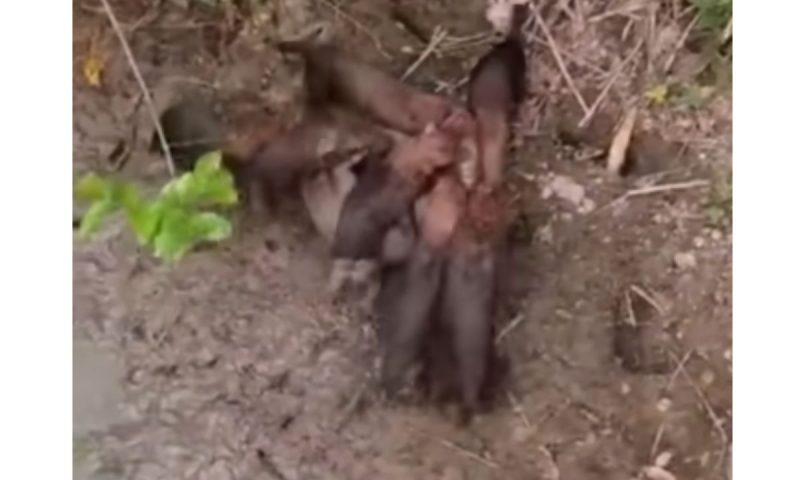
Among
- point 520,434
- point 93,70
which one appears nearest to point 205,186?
point 93,70

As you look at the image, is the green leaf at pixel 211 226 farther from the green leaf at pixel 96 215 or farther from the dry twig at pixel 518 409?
the dry twig at pixel 518 409

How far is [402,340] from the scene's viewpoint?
126 centimetres

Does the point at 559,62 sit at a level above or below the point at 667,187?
above

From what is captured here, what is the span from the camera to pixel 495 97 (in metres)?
1.27

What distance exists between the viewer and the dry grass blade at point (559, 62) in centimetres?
127

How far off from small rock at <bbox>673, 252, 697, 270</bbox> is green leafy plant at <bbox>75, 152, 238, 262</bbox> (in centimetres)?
45

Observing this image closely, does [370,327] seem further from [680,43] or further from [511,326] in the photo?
[680,43]

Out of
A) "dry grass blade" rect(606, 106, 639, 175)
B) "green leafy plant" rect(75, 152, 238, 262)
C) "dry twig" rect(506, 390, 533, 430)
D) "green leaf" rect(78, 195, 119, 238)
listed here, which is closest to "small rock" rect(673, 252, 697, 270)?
Result: "dry grass blade" rect(606, 106, 639, 175)

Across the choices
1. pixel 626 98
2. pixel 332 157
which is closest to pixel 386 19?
pixel 332 157

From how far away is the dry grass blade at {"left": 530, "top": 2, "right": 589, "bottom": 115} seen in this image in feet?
4.17

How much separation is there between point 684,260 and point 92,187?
23.8 inches

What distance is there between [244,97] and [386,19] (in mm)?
165

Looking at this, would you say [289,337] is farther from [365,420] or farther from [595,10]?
[595,10]

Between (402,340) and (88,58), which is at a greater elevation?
(88,58)
